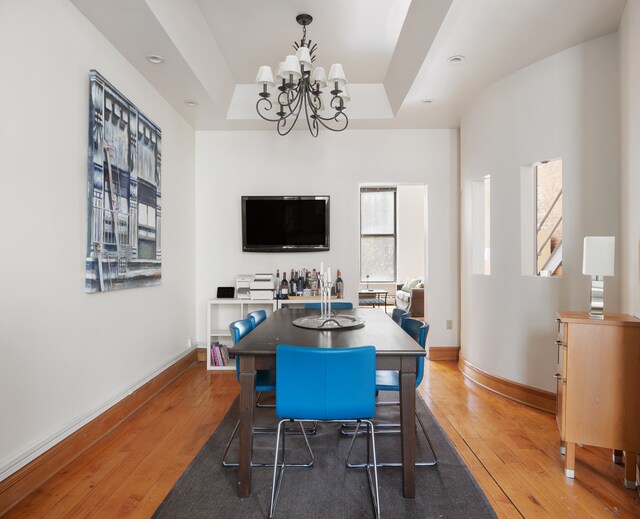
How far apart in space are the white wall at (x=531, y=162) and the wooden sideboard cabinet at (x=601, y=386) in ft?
2.78

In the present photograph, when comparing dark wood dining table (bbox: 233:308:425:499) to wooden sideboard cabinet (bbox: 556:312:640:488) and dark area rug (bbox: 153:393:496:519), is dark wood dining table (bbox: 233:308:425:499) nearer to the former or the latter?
dark area rug (bbox: 153:393:496:519)

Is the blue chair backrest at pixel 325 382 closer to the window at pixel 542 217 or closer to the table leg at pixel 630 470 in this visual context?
the table leg at pixel 630 470

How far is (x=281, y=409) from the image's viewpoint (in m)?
1.98

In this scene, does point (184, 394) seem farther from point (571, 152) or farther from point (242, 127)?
point (571, 152)

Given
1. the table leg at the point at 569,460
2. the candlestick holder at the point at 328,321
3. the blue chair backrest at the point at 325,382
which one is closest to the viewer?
the blue chair backrest at the point at 325,382

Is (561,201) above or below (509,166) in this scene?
below

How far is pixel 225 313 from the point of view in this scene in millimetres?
5082

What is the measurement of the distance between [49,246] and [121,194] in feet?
2.91

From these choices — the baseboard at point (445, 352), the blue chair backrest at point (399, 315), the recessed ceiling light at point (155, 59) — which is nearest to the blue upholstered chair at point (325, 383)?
the blue chair backrest at point (399, 315)

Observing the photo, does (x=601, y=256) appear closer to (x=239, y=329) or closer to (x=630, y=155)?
(x=630, y=155)

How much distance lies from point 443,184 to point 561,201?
5.76 feet

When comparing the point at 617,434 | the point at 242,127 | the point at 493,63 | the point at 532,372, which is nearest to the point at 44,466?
the point at 617,434

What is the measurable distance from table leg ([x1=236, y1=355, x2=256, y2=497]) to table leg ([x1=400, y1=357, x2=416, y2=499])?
764 millimetres

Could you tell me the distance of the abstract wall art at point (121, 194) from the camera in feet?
9.20
